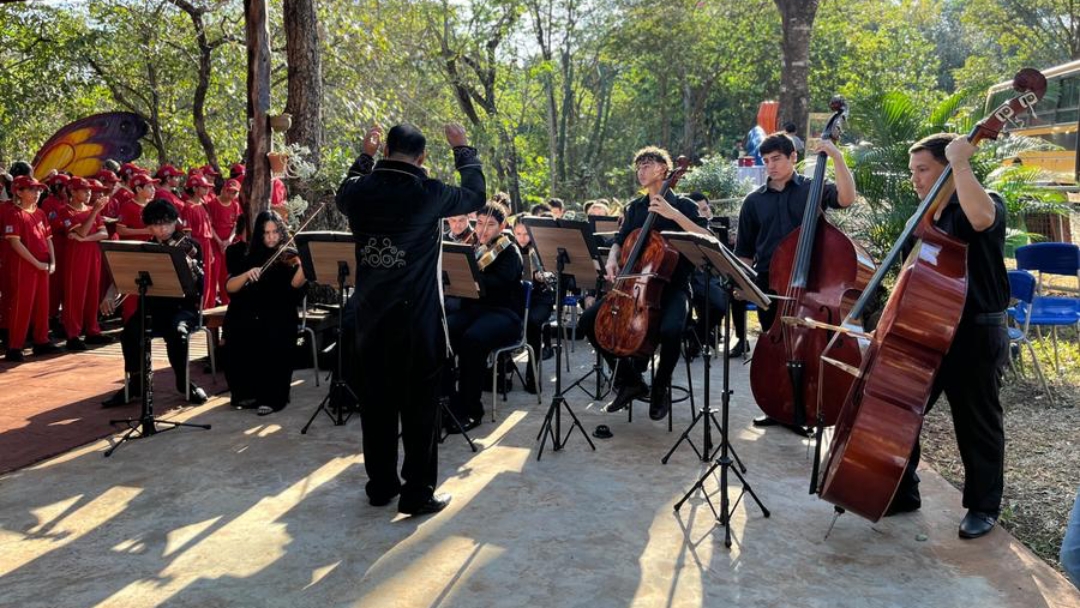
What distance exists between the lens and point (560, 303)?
17.8 ft

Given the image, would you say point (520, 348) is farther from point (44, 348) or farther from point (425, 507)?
point (44, 348)

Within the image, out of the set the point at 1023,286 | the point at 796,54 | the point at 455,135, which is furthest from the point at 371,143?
the point at 796,54

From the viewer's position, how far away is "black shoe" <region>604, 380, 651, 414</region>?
20.6 feet

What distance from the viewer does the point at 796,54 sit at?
11859mm

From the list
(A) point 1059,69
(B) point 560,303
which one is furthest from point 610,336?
(A) point 1059,69

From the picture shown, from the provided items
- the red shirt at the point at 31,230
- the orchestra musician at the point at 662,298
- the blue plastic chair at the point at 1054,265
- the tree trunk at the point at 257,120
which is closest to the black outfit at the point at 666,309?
the orchestra musician at the point at 662,298

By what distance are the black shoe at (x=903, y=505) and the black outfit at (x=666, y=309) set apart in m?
1.88

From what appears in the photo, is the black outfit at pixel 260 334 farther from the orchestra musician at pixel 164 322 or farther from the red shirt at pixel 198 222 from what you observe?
the red shirt at pixel 198 222

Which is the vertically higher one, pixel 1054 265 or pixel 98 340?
pixel 1054 265

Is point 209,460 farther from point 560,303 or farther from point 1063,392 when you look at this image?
point 1063,392

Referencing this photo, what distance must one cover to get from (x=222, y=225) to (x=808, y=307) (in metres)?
8.66

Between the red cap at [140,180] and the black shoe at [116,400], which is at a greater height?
the red cap at [140,180]

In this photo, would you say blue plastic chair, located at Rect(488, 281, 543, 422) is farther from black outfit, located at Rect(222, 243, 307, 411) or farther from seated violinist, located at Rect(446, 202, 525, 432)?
black outfit, located at Rect(222, 243, 307, 411)

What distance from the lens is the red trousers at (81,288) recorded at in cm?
917
